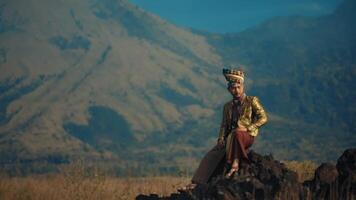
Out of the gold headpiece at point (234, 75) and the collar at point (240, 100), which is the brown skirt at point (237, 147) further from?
the gold headpiece at point (234, 75)

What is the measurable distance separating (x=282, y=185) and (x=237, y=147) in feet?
5.14

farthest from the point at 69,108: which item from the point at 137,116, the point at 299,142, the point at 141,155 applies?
the point at 299,142

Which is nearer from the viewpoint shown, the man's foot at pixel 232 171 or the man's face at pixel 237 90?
the man's foot at pixel 232 171

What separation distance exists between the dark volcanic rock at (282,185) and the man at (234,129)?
22.3 inches

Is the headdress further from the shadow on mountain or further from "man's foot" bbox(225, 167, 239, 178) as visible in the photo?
the shadow on mountain

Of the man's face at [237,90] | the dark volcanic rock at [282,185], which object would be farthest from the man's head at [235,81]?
the dark volcanic rock at [282,185]

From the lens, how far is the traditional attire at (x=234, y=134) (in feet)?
37.0

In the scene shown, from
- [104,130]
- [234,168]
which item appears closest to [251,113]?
[234,168]

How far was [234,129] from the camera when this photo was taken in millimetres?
11516

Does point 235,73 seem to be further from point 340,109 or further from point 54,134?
point 340,109

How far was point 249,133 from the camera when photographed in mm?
11438

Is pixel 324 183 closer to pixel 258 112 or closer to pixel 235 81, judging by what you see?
pixel 258 112

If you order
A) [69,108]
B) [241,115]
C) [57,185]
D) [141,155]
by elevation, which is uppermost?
[69,108]

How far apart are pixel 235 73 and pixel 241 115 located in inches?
28.8
